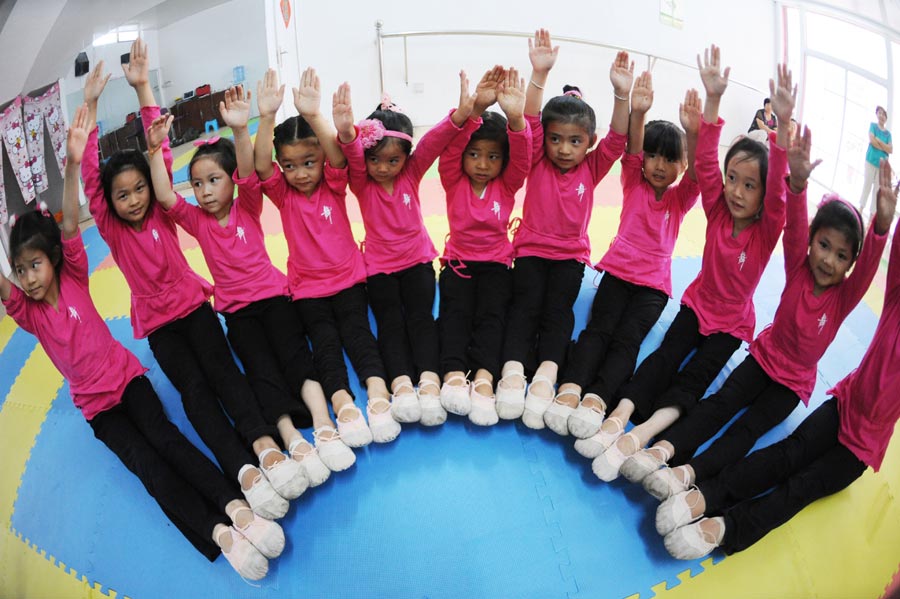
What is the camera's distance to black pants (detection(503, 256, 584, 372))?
8.99 ft

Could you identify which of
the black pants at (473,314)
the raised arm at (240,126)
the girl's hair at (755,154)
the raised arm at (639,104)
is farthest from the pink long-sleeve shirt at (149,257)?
the girl's hair at (755,154)

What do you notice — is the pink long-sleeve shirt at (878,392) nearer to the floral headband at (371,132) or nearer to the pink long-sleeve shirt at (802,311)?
the pink long-sleeve shirt at (802,311)

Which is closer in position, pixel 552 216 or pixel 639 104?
pixel 639 104

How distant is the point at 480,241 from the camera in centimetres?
311

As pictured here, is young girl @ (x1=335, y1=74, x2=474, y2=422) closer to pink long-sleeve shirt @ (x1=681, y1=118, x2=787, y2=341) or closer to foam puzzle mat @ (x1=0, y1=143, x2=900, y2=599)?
foam puzzle mat @ (x1=0, y1=143, x2=900, y2=599)

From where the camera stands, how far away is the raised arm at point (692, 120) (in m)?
2.70

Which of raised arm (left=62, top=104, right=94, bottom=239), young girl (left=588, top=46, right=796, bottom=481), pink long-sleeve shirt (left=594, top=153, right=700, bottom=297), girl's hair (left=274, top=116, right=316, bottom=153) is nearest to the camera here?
raised arm (left=62, top=104, right=94, bottom=239)

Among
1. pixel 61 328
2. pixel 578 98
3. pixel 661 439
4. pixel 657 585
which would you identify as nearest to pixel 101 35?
pixel 61 328

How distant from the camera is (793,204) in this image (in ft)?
7.59

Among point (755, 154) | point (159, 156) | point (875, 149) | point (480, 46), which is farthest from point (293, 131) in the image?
point (480, 46)

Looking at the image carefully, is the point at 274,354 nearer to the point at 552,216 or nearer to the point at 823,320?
the point at 552,216

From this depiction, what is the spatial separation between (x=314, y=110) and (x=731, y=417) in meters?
2.30

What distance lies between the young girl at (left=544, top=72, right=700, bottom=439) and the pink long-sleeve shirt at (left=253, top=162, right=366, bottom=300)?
1.23m

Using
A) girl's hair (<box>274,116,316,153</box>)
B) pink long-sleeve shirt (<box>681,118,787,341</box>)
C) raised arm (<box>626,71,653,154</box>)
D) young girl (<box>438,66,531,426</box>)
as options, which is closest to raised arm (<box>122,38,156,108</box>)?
girl's hair (<box>274,116,316,153</box>)
